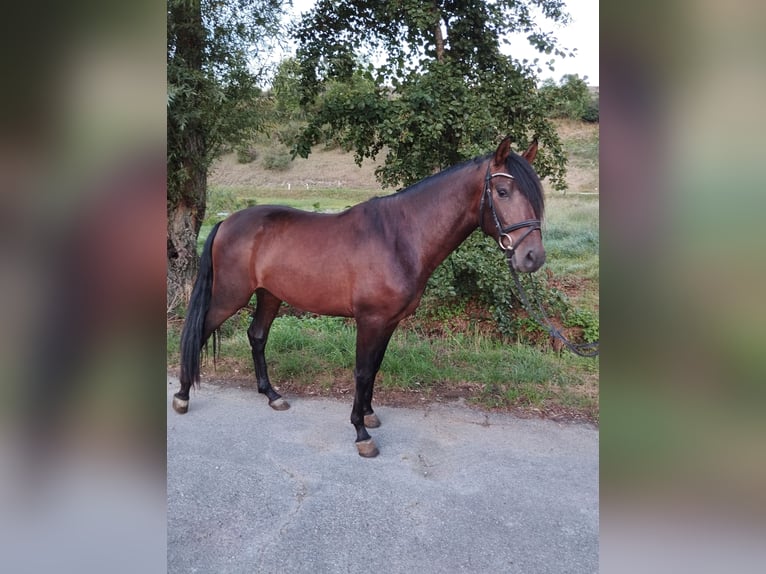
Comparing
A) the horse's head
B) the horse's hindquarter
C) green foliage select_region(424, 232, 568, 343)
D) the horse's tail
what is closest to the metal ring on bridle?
the horse's head

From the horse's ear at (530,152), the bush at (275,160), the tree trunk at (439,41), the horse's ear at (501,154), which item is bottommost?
the horse's ear at (501,154)

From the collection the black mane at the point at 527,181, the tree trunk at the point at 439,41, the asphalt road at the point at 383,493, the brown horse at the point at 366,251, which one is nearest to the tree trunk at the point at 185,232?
the brown horse at the point at 366,251

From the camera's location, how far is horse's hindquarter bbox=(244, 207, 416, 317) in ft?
9.61

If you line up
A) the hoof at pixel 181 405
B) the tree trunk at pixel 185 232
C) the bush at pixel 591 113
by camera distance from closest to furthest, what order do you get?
the hoof at pixel 181 405 < the bush at pixel 591 113 < the tree trunk at pixel 185 232

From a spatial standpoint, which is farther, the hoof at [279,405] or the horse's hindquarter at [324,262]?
the hoof at [279,405]

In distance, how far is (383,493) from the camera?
250 cm

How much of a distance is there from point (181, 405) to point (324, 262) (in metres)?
1.52

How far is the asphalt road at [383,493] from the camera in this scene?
202cm

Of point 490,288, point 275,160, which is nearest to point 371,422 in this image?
point 490,288

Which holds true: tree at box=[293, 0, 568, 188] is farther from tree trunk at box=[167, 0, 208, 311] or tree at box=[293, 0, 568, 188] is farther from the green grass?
the green grass

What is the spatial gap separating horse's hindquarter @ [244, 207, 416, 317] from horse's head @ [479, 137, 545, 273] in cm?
71

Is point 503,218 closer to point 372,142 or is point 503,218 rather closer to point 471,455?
point 471,455

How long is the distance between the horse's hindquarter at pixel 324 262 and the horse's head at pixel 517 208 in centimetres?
71

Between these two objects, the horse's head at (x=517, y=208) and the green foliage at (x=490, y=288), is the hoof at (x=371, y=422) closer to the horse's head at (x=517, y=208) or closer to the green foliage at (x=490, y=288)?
the horse's head at (x=517, y=208)
